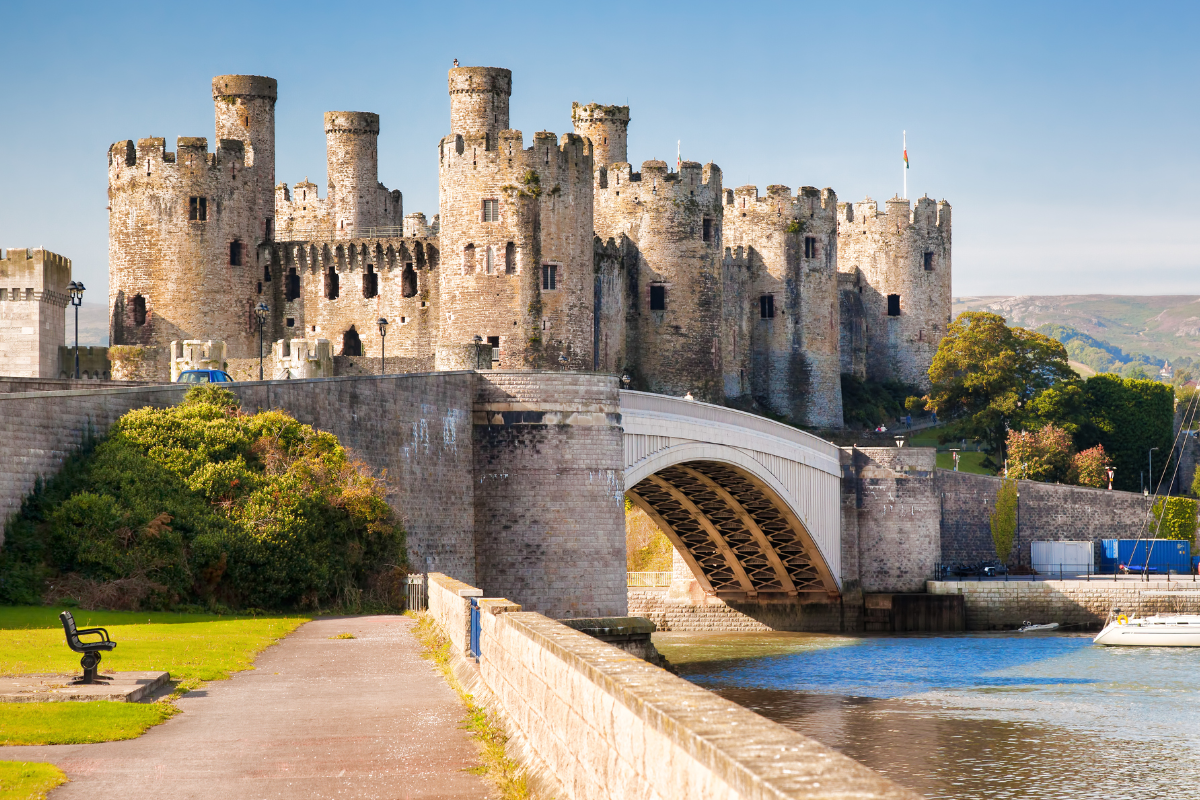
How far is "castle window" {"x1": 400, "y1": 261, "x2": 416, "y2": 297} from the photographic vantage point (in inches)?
2314

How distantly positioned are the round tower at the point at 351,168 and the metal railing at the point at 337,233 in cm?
24

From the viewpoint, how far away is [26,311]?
47594 millimetres

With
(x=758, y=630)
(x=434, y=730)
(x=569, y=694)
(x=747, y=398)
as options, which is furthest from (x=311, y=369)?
(x=569, y=694)

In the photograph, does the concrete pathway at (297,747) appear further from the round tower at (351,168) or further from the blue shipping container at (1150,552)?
the round tower at (351,168)

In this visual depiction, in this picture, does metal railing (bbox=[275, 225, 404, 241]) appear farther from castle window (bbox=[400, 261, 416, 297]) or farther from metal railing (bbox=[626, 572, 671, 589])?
metal railing (bbox=[626, 572, 671, 589])

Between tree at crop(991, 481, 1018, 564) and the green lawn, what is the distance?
40.3m

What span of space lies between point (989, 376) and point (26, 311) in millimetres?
42171

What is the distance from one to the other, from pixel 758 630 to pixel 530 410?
900 inches

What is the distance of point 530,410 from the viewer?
113 feet

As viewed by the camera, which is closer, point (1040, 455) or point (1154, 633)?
point (1154, 633)

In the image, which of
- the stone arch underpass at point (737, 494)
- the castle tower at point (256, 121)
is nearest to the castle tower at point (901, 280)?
the stone arch underpass at point (737, 494)

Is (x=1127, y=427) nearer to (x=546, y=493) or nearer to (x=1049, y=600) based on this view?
(x=1049, y=600)

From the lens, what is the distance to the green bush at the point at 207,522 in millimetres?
22750

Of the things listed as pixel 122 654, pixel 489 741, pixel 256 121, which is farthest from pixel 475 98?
pixel 489 741
